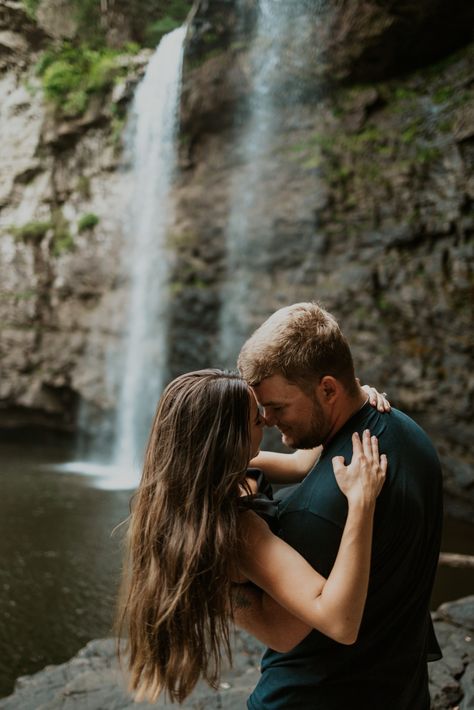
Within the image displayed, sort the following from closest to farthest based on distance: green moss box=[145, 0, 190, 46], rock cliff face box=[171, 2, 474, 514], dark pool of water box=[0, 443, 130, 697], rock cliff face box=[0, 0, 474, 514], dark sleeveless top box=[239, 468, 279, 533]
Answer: dark sleeveless top box=[239, 468, 279, 533]
dark pool of water box=[0, 443, 130, 697]
rock cliff face box=[171, 2, 474, 514]
rock cliff face box=[0, 0, 474, 514]
green moss box=[145, 0, 190, 46]

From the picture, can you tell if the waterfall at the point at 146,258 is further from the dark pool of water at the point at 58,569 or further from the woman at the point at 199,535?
the woman at the point at 199,535

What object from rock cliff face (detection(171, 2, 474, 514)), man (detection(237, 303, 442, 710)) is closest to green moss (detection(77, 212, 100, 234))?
rock cliff face (detection(171, 2, 474, 514))

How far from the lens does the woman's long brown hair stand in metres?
1.69

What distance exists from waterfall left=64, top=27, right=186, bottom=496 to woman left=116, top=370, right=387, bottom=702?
12301 mm

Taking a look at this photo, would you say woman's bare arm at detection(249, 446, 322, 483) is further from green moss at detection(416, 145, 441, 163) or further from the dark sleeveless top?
Answer: green moss at detection(416, 145, 441, 163)

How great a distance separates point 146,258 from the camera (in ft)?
48.7

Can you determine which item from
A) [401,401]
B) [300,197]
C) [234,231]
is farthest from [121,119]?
[401,401]

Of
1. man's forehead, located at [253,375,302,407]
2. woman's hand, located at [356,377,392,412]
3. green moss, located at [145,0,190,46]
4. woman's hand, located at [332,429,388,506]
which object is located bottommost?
woman's hand, located at [332,429,388,506]

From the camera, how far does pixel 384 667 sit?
5.68 ft

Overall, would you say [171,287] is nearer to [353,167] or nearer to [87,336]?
[87,336]

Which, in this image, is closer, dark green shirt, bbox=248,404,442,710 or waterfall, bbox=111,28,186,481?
dark green shirt, bbox=248,404,442,710

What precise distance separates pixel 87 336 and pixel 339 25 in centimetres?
992

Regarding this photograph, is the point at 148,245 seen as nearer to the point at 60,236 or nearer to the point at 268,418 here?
the point at 60,236

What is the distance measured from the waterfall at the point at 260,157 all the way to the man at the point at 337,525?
10.8 meters
